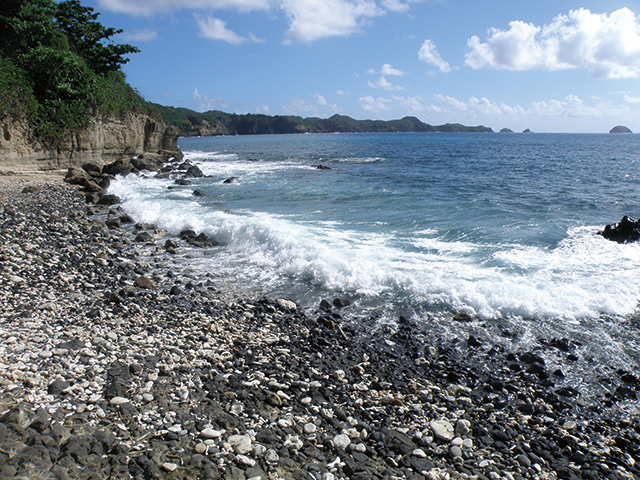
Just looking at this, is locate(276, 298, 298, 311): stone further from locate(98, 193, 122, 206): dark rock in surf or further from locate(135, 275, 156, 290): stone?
locate(98, 193, 122, 206): dark rock in surf

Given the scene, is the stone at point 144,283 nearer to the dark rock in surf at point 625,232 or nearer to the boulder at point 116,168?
the dark rock in surf at point 625,232

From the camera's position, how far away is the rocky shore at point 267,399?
14.6 feet

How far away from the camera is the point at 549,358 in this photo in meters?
7.22

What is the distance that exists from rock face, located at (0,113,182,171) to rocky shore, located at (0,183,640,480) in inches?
709

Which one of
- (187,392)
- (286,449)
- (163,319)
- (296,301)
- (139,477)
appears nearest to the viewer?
(139,477)

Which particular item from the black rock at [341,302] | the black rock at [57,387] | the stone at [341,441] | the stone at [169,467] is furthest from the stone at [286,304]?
the stone at [169,467]

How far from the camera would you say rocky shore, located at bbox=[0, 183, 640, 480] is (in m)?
4.44

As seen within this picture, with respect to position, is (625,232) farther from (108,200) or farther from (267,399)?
(108,200)

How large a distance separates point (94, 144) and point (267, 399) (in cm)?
3002

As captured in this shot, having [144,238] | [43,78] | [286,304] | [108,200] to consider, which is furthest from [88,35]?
[286,304]

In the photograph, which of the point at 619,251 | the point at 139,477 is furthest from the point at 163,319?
the point at 619,251

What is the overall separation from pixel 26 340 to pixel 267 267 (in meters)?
6.52

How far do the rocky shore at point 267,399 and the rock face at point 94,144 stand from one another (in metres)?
18.0

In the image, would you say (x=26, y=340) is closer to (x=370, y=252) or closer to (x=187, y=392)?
(x=187, y=392)
